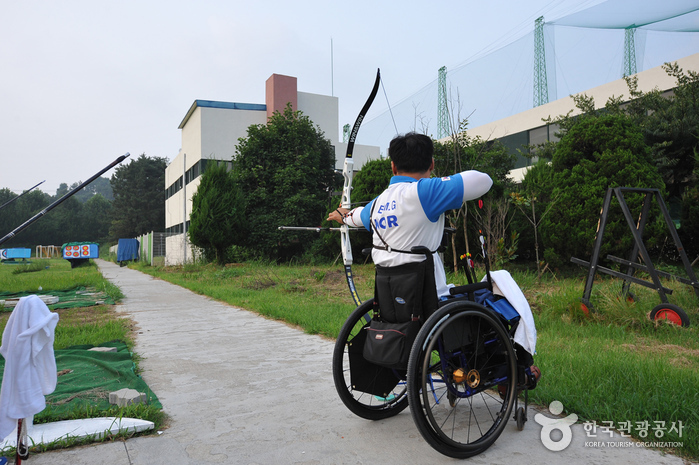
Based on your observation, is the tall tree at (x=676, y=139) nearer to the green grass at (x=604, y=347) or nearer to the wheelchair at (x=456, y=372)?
the green grass at (x=604, y=347)

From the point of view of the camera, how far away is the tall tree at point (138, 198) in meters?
54.8

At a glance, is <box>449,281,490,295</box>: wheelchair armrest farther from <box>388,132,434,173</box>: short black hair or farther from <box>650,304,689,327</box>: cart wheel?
<box>650,304,689,327</box>: cart wheel

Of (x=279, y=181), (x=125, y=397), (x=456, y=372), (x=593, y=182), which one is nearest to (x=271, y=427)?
(x=125, y=397)

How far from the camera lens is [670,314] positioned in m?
4.88

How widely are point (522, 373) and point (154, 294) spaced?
9562 mm

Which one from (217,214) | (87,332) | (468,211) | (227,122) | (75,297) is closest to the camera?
(87,332)

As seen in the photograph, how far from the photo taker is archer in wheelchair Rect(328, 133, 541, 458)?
7.44ft

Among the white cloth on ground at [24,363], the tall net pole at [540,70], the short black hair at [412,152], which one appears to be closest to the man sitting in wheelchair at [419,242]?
the short black hair at [412,152]

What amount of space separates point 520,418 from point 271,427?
135 centimetres

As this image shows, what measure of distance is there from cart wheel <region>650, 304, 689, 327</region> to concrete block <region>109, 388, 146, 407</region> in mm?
4808

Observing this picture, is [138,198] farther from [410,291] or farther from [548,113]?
[410,291]

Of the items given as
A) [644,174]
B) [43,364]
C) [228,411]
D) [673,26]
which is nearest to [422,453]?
[228,411]

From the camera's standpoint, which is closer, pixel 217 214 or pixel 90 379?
pixel 90 379

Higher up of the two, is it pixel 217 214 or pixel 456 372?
pixel 217 214
